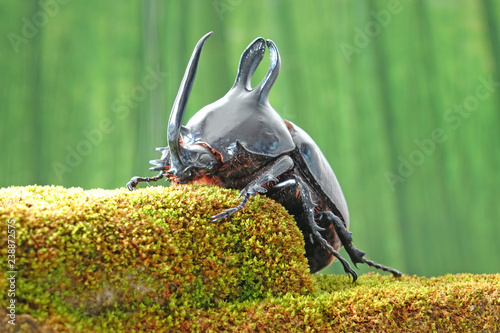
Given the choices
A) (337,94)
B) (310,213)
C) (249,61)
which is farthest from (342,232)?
(337,94)

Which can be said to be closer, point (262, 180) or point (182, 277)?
point (182, 277)

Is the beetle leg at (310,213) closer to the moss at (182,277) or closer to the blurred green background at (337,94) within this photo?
the moss at (182,277)

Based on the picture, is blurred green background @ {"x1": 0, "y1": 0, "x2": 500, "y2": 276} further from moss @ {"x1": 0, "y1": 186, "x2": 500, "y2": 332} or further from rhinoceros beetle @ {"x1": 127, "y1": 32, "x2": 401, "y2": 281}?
moss @ {"x1": 0, "y1": 186, "x2": 500, "y2": 332}

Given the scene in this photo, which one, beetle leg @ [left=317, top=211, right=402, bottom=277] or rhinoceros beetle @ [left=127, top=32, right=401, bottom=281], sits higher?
rhinoceros beetle @ [left=127, top=32, right=401, bottom=281]

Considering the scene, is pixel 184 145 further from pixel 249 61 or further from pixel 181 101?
pixel 249 61

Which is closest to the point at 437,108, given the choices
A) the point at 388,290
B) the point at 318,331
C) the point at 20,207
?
the point at 388,290

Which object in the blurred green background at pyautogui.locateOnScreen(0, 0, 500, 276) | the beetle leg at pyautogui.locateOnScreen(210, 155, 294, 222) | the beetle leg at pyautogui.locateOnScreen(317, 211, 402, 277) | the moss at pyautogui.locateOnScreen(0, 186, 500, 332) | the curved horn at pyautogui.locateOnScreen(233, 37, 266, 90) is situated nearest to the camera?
the moss at pyautogui.locateOnScreen(0, 186, 500, 332)

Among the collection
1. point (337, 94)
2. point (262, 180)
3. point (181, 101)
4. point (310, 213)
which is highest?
point (337, 94)

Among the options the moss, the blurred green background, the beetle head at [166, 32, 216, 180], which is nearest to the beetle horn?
the beetle head at [166, 32, 216, 180]

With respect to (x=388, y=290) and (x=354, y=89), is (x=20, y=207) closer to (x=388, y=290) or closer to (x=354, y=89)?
(x=388, y=290)
